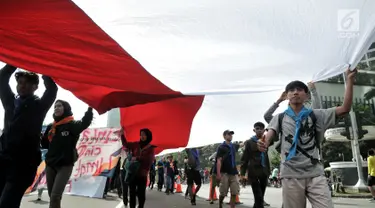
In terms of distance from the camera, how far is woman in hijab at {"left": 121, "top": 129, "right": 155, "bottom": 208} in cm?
614

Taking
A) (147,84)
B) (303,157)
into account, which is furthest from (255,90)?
(147,84)

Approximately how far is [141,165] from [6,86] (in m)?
3.00

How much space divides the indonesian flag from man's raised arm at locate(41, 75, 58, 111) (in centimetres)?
11

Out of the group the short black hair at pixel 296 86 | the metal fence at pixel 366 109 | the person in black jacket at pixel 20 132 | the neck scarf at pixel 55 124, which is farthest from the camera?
the metal fence at pixel 366 109

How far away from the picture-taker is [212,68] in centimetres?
341

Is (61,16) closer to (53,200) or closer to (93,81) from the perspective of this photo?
(93,81)

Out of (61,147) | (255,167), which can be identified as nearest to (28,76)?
Result: (61,147)

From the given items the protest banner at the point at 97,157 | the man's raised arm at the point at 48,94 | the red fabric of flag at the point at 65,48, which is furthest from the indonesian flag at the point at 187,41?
the protest banner at the point at 97,157

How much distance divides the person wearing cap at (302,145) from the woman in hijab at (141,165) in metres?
3.03

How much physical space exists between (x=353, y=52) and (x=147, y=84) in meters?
1.91

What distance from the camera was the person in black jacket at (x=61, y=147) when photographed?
14.3 feet

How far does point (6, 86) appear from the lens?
3.55m

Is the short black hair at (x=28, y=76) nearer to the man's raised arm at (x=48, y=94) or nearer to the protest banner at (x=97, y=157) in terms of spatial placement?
the man's raised arm at (x=48, y=94)

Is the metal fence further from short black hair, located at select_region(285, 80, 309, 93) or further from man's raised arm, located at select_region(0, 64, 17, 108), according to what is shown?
man's raised arm, located at select_region(0, 64, 17, 108)
